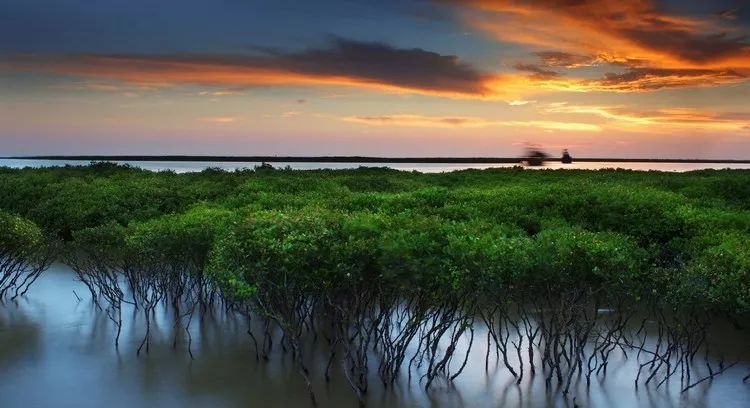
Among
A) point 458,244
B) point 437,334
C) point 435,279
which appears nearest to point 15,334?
point 437,334

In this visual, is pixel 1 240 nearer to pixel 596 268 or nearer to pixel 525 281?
pixel 525 281

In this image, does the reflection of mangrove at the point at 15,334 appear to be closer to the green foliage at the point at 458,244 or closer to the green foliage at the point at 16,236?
the green foliage at the point at 16,236

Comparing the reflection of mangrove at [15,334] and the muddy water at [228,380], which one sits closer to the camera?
the muddy water at [228,380]

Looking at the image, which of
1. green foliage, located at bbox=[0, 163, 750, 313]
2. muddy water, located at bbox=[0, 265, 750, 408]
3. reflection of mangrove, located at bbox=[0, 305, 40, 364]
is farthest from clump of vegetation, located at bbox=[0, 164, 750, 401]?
reflection of mangrove, located at bbox=[0, 305, 40, 364]

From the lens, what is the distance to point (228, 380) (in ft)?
45.6

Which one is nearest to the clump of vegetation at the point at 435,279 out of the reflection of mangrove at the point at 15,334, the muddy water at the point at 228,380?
the muddy water at the point at 228,380

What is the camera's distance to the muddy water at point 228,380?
1294cm

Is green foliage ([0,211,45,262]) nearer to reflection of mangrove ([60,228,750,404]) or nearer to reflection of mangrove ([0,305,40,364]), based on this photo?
reflection of mangrove ([0,305,40,364])

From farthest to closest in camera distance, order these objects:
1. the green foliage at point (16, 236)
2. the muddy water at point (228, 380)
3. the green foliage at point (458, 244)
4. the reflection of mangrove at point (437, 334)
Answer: the green foliage at point (16, 236) < the muddy water at point (228, 380) < the reflection of mangrove at point (437, 334) < the green foliage at point (458, 244)

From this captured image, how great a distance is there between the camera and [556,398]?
1295 centimetres

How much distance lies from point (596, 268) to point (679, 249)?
24.3 ft

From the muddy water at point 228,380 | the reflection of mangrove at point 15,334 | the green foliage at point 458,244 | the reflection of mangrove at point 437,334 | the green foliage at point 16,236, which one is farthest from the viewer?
the green foliage at point 16,236

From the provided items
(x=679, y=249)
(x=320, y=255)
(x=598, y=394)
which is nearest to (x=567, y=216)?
(x=679, y=249)

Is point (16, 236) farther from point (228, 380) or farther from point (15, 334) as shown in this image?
point (228, 380)
